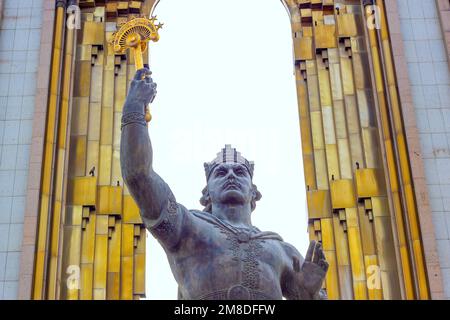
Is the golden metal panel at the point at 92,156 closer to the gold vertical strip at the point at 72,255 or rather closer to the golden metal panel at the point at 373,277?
the gold vertical strip at the point at 72,255

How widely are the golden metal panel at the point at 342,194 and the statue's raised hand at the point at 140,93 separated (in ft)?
26.6

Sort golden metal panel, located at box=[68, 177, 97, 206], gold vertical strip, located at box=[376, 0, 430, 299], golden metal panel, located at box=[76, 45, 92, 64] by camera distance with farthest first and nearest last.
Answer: golden metal panel, located at box=[76, 45, 92, 64] < golden metal panel, located at box=[68, 177, 97, 206] < gold vertical strip, located at box=[376, 0, 430, 299]

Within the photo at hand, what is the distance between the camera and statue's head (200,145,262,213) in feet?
20.8

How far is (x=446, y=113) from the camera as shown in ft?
45.4

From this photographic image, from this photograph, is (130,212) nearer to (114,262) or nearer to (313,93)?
(114,262)

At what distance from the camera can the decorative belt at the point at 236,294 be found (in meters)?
5.62

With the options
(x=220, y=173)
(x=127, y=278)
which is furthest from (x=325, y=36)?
(x=220, y=173)

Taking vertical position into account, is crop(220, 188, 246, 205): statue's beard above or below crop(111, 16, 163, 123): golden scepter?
below

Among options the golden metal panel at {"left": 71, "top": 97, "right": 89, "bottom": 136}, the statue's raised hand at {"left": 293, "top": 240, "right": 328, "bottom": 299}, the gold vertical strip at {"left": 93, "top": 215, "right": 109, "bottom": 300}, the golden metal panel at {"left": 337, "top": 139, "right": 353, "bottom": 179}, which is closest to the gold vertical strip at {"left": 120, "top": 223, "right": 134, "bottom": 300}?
the gold vertical strip at {"left": 93, "top": 215, "right": 109, "bottom": 300}

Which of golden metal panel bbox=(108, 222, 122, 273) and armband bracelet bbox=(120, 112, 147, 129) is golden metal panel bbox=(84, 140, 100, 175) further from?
armband bracelet bbox=(120, 112, 147, 129)

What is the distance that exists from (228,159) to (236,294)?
3.90ft

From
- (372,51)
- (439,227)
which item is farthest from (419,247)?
(372,51)
